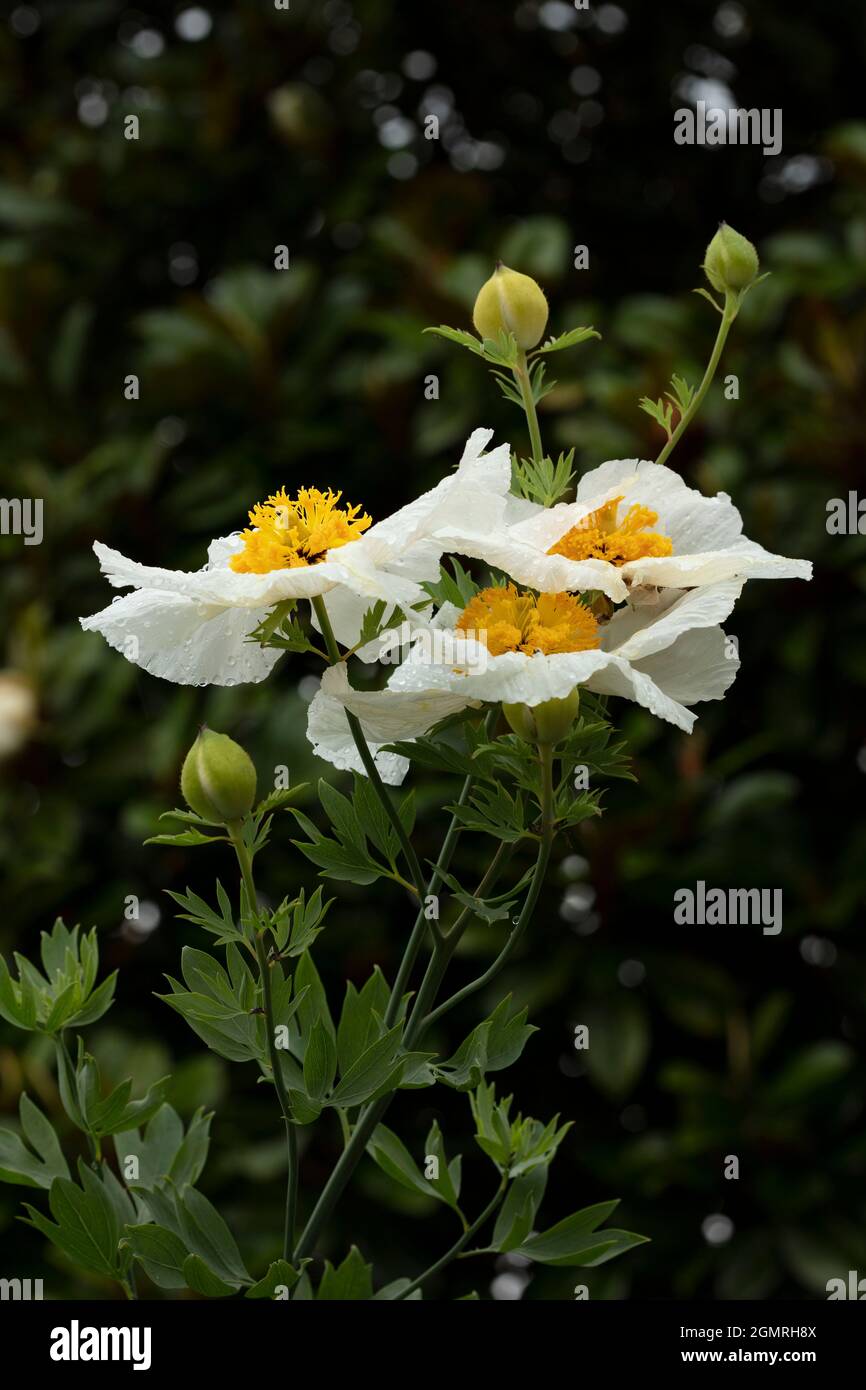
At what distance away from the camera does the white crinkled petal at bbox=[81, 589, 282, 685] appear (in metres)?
0.51

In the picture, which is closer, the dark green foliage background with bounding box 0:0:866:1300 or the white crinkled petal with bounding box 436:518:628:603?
the white crinkled petal with bounding box 436:518:628:603

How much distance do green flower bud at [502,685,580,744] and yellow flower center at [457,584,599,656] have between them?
0.02 metres

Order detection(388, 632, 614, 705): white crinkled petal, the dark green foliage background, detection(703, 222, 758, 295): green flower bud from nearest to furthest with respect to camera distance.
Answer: detection(388, 632, 614, 705): white crinkled petal → detection(703, 222, 758, 295): green flower bud → the dark green foliage background

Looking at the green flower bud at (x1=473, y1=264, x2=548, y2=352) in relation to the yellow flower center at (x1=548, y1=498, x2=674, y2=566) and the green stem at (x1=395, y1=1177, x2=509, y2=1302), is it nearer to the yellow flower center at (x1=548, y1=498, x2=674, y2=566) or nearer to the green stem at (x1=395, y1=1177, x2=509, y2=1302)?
the yellow flower center at (x1=548, y1=498, x2=674, y2=566)

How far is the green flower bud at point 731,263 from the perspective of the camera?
1.79 ft

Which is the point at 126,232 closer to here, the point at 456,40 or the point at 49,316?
the point at 49,316

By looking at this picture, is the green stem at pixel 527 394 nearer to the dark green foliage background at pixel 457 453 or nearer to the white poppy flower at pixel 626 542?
the white poppy flower at pixel 626 542

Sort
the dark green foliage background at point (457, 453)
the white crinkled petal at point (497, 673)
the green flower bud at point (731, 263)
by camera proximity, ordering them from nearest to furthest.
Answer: the white crinkled petal at point (497, 673) → the green flower bud at point (731, 263) → the dark green foliage background at point (457, 453)

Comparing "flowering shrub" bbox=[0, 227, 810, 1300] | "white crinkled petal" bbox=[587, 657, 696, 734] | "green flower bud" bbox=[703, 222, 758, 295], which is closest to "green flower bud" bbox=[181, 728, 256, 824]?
"flowering shrub" bbox=[0, 227, 810, 1300]

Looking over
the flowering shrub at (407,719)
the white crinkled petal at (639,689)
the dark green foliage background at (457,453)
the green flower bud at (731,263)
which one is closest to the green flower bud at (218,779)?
the flowering shrub at (407,719)

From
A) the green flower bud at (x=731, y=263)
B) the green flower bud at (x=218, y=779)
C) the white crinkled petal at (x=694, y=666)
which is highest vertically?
the green flower bud at (x=731, y=263)

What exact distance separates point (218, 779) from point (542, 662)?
0.11 m

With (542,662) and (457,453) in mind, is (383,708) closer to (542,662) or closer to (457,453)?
(542,662)

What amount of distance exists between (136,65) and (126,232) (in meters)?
0.18
